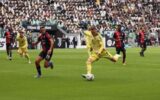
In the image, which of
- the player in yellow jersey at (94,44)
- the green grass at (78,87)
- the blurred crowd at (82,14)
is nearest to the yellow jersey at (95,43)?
the player in yellow jersey at (94,44)

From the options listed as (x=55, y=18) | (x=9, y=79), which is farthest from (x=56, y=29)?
(x=9, y=79)

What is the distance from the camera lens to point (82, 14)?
236 feet

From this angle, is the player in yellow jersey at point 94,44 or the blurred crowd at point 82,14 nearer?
the player in yellow jersey at point 94,44

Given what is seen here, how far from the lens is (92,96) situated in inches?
640

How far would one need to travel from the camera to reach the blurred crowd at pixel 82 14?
6650 centimetres

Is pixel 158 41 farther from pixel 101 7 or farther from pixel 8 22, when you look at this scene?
pixel 8 22

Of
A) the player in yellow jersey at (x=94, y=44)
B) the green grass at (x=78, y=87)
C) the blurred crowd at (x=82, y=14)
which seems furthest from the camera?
the blurred crowd at (x=82, y=14)

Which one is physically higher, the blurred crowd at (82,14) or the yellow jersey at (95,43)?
the yellow jersey at (95,43)

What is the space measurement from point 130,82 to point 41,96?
210 inches

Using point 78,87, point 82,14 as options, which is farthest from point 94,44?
point 82,14

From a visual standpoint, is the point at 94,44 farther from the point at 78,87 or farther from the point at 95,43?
the point at 78,87

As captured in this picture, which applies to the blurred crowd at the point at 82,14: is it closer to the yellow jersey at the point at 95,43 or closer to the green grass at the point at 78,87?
the green grass at the point at 78,87

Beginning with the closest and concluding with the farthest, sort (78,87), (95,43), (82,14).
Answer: (78,87) → (95,43) → (82,14)

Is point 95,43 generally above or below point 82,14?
above
